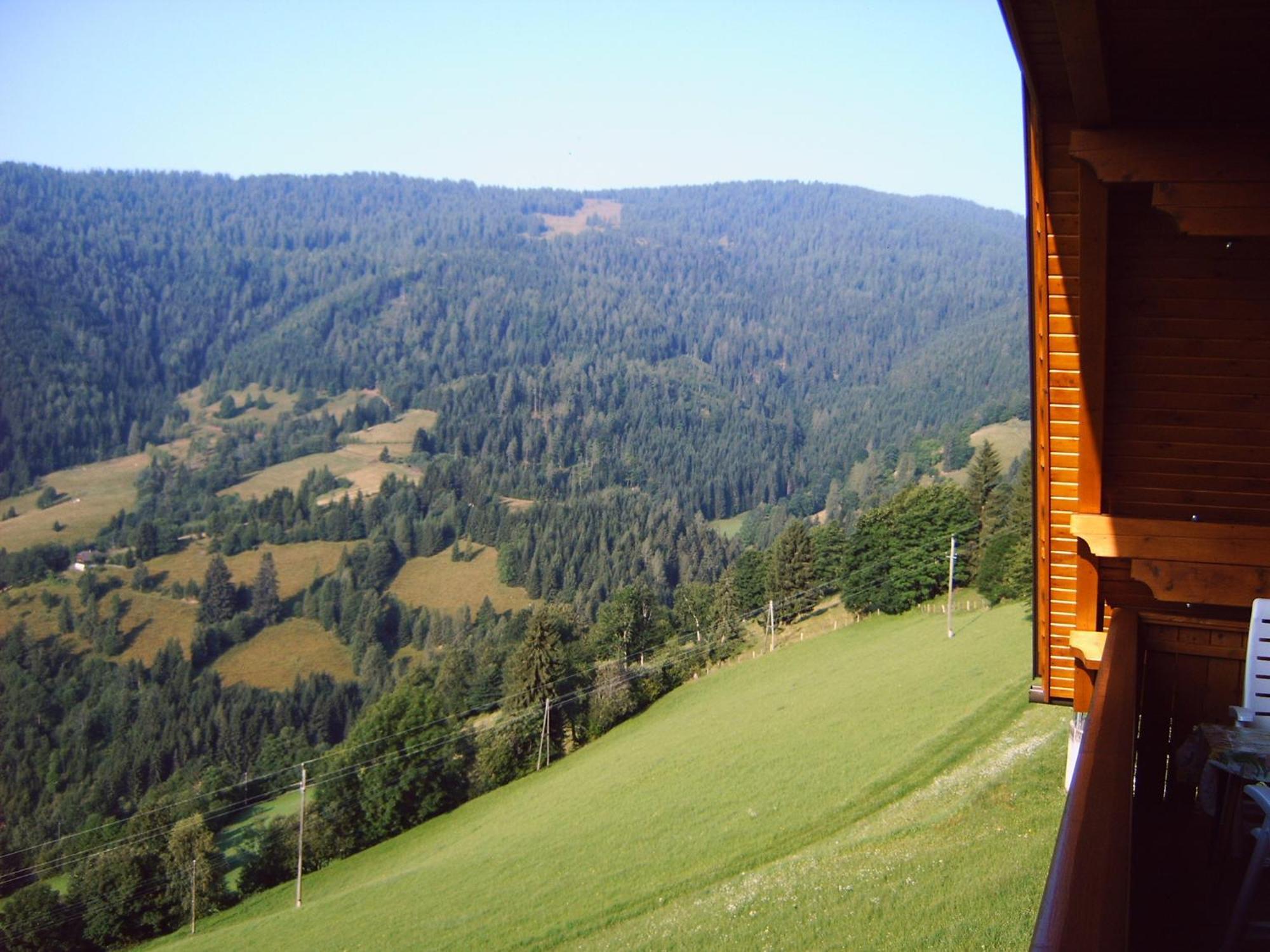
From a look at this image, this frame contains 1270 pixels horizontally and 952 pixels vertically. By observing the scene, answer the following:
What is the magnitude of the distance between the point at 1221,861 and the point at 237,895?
1543 inches

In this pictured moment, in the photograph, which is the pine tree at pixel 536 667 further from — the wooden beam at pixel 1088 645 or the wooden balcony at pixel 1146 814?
the wooden balcony at pixel 1146 814

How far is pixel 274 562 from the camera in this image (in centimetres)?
10825

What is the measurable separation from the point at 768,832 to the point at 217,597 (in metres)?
88.4

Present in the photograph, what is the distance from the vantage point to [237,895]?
121 ft

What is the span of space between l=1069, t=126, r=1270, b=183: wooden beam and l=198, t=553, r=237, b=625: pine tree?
99789mm

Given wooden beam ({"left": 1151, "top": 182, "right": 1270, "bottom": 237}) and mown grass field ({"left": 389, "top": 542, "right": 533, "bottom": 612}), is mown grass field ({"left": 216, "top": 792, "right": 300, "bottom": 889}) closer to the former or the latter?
wooden beam ({"left": 1151, "top": 182, "right": 1270, "bottom": 237})

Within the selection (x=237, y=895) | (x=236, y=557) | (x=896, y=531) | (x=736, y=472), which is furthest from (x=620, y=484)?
(x=237, y=895)

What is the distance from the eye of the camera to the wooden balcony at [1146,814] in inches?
74.4

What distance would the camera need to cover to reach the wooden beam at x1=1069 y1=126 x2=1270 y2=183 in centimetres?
395

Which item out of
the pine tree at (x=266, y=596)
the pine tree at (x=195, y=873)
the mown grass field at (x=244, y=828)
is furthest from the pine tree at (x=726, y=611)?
the pine tree at (x=266, y=596)

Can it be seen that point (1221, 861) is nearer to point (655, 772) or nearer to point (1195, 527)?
point (1195, 527)

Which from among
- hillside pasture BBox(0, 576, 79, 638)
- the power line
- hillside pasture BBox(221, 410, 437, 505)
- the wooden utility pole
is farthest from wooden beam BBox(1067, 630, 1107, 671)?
hillside pasture BBox(221, 410, 437, 505)

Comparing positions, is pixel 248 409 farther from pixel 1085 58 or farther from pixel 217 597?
pixel 1085 58

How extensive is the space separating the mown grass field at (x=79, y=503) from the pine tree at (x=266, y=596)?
2868cm
